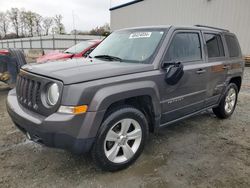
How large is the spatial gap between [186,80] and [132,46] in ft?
3.25

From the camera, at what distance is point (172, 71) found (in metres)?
2.98

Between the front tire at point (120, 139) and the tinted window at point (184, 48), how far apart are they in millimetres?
1029

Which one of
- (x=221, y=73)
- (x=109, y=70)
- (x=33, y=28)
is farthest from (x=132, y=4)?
(x=33, y=28)

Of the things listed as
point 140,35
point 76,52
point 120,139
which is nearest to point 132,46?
point 140,35

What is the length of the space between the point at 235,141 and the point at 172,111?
54.7 inches

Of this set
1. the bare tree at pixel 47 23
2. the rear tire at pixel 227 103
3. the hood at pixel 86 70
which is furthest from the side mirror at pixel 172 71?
the bare tree at pixel 47 23

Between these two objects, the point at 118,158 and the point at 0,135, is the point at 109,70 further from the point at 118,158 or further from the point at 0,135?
the point at 0,135

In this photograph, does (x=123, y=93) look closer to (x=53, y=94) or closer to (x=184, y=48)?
(x=53, y=94)

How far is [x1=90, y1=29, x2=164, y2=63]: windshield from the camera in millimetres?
3145

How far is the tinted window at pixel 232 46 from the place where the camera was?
14.7 ft

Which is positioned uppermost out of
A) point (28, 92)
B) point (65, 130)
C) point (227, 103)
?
point (28, 92)

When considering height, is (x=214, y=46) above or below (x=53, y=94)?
above

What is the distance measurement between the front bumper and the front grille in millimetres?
172

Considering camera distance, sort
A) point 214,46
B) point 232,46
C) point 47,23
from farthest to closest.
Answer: point 47,23, point 232,46, point 214,46
